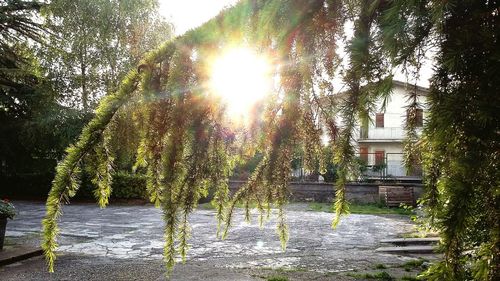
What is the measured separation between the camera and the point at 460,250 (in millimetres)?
901

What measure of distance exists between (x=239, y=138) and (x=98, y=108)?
2.13 ft

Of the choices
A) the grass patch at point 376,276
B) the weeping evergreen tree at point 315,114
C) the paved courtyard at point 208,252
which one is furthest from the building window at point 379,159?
the weeping evergreen tree at point 315,114

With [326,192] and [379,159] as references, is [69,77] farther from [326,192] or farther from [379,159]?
[379,159]

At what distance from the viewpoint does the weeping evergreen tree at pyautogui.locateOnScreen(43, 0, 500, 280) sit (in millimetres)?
896

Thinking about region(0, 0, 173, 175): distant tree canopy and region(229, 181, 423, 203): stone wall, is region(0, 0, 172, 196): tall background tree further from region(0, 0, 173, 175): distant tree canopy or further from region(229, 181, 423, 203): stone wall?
region(229, 181, 423, 203): stone wall

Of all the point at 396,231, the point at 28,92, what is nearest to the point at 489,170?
the point at 396,231

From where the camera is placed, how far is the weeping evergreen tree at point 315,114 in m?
0.90

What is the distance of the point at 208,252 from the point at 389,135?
93.5ft

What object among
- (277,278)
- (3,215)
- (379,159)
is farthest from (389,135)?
(3,215)

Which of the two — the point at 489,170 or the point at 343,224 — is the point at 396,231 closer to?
the point at 343,224

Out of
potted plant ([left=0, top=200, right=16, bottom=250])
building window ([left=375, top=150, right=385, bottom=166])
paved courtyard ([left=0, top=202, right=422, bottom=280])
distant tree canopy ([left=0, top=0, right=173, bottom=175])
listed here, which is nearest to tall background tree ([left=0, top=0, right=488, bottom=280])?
paved courtyard ([left=0, top=202, right=422, bottom=280])

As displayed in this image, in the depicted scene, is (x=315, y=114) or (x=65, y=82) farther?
(x=65, y=82)

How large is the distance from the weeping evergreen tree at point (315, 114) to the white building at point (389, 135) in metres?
0.04

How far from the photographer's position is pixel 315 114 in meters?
1.62
